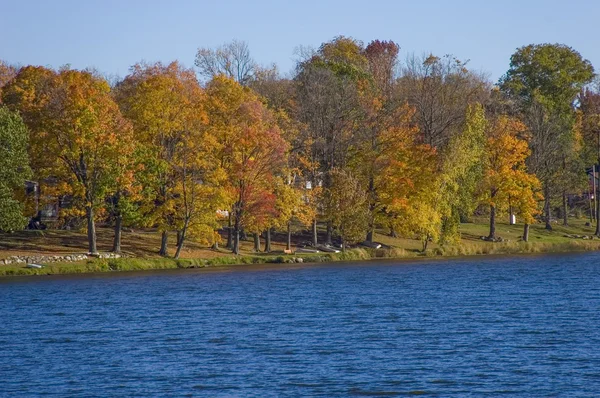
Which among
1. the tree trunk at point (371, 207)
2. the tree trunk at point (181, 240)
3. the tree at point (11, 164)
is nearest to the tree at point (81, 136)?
the tree at point (11, 164)

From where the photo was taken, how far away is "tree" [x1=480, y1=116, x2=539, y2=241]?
97.9 meters

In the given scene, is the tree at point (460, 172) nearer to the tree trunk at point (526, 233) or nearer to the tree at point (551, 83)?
the tree trunk at point (526, 233)

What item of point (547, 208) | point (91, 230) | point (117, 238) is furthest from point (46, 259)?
point (547, 208)

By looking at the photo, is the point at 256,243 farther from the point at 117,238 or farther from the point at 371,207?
the point at 117,238

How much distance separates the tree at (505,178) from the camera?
9794cm

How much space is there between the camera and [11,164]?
69.9 m

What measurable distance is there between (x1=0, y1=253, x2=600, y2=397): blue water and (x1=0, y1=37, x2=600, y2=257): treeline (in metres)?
9.59

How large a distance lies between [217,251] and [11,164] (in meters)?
Result: 18.8

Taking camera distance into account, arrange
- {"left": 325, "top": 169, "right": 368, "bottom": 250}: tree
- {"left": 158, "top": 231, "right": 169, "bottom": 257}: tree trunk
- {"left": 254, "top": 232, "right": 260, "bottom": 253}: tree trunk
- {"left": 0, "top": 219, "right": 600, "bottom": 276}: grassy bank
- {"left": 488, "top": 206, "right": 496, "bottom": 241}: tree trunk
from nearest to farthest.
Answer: {"left": 0, "top": 219, "right": 600, "bottom": 276}: grassy bank, {"left": 158, "top": 231, "right": 169, "bottom": 257}: tree trunk, {"left": 325, "top": 169, "right": 368, "bottom": 250}: tree, {"left": 254, "top": 232, "right": 260, "bottom": 253}: tree trunk, {"left": 488, "top": 206, "right": 496, "bottom": 241}: tree trunk

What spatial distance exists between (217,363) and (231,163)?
156 feet

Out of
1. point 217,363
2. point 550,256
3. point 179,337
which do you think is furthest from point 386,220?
point 217,363

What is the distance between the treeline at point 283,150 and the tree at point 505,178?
5.3 inches

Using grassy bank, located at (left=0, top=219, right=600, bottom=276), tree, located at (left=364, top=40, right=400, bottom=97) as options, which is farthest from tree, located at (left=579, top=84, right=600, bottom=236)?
tree, located at (left=364, top=40, right=400, bottom=97)

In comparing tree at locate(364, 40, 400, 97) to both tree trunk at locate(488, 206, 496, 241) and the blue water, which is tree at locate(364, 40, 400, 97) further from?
the blue water
